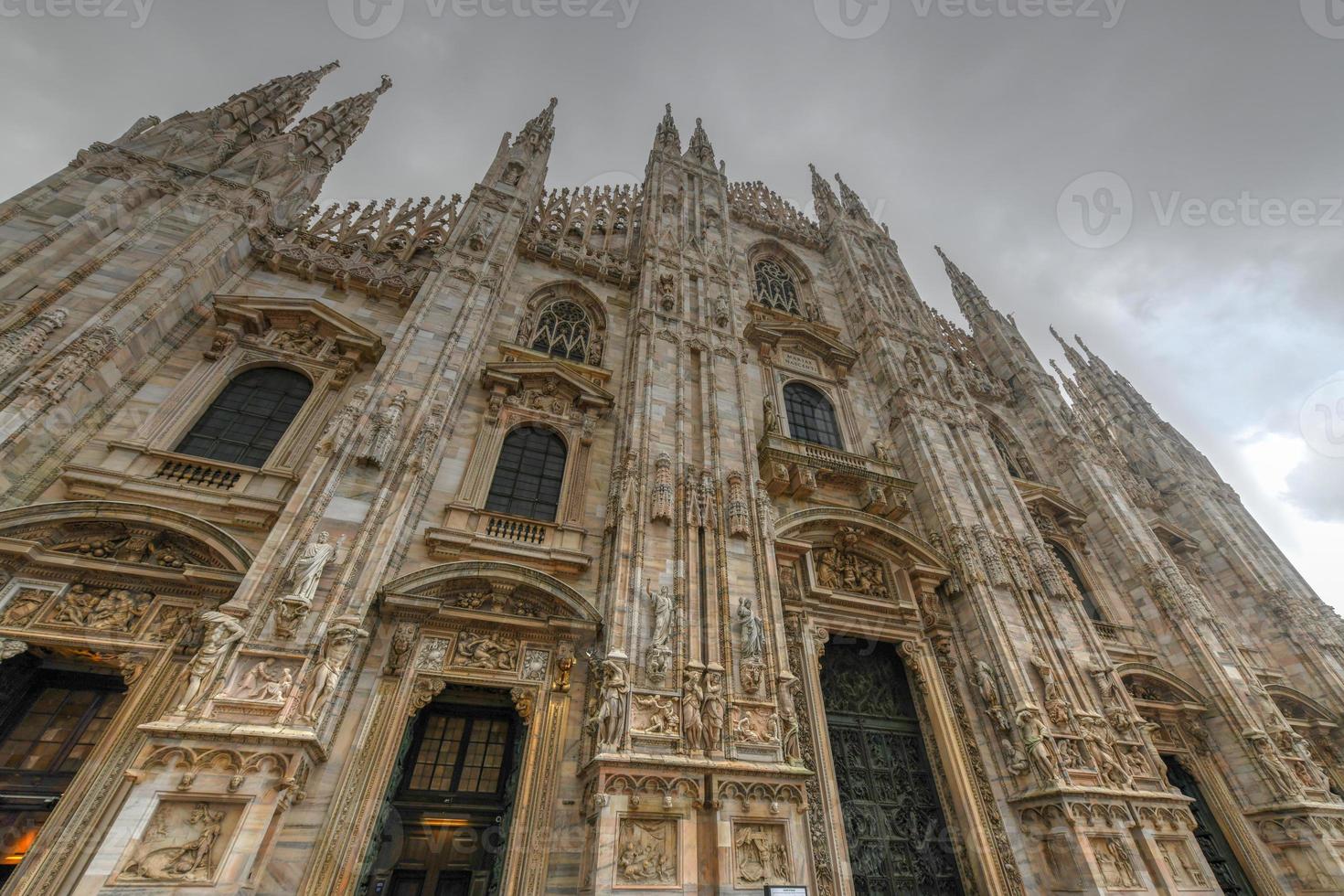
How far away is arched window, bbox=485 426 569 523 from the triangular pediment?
806cm

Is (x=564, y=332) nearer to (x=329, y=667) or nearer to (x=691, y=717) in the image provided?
(x=329, y=667)

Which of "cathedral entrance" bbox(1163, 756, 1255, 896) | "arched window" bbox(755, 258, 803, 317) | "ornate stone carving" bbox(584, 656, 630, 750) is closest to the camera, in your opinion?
"ornate stone carving" bbox(584, 656, 630, 750)

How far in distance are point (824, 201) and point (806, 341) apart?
11.5 meters

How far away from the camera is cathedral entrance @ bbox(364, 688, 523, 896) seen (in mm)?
7781

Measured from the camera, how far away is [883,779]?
10812mm

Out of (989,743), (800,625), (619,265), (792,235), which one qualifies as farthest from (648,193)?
(989,743)

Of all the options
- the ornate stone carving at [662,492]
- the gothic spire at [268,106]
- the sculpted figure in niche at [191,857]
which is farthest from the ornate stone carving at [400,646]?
the gothic spire at [268,106]

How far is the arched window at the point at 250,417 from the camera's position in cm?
1044

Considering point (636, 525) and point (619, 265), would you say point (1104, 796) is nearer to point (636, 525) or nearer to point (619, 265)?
point (636, 525)

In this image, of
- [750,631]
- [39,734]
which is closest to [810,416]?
[750,631]

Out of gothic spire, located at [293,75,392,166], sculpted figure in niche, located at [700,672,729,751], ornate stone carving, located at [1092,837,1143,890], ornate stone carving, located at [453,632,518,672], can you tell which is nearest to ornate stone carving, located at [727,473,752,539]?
sculpted figure in niche, located at [700,672,729,751]

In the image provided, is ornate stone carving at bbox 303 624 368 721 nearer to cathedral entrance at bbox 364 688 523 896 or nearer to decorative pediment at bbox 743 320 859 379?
cathedral entrance at bbox 364 688 523 896

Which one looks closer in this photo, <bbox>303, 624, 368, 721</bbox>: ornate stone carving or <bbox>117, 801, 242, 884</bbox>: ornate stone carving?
<bbox>117, 801, 242, 884</bbox>: ornate stone carving

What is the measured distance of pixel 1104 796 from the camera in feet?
32.1
